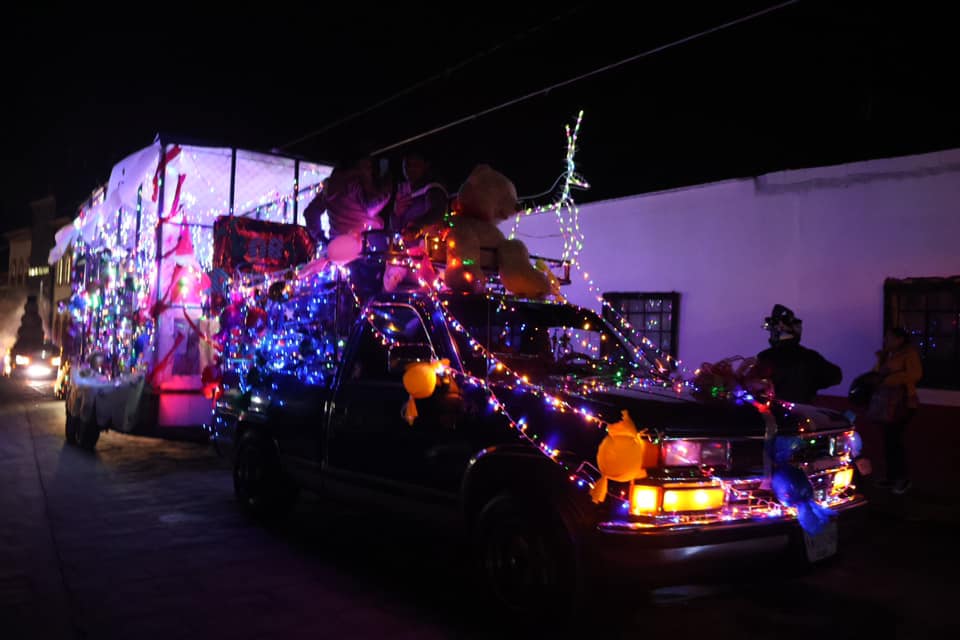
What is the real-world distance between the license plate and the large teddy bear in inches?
96.3

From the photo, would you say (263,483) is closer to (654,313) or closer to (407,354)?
(407,354)

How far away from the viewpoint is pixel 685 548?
3686mm

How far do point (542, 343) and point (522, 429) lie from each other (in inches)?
52.3

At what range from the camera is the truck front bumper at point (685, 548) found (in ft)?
12.0

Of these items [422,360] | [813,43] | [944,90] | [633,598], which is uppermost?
[813,43]

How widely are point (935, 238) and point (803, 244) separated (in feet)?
4.95

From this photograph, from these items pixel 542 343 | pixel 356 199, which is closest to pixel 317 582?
pixel 542 343

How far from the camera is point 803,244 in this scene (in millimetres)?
9828

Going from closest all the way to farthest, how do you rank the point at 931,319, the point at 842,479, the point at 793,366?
the point at 842,479 < the point at 793,366 < the point at 931,319

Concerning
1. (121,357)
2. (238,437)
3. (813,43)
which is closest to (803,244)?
(813,43)

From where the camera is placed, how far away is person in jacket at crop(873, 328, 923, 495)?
26.4ft

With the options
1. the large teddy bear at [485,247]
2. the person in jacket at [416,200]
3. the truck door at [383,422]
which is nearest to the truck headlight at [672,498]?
the truck door at [383,422]

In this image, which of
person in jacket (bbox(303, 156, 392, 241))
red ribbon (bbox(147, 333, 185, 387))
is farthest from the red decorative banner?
person in jacket (bbox(303, 156, 392, 241))

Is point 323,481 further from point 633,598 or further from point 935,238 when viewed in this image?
point 935,238
